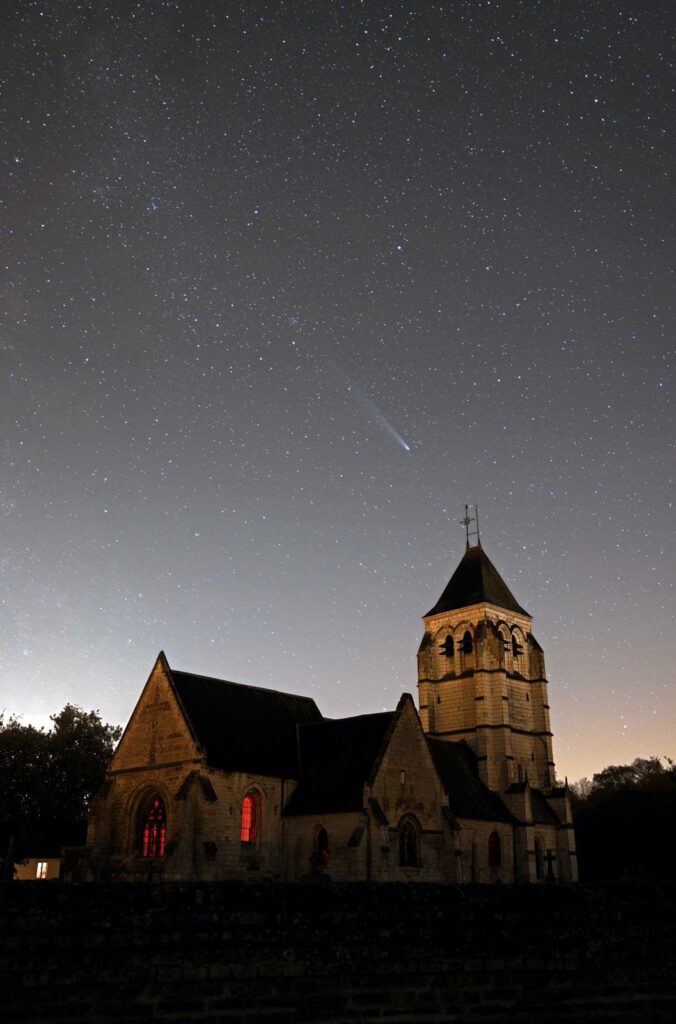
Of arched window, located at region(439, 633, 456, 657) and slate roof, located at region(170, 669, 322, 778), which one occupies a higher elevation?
arched window, located at region(439, 633, 456, 657)

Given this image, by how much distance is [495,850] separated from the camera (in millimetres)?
46500

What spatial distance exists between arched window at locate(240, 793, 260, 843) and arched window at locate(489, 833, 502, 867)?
49.5ft

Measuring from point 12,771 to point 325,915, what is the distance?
41.5 meters

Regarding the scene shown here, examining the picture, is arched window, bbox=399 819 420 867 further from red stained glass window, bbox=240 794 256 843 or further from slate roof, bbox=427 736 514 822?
red stained glass window, bbox=240 794 256 843

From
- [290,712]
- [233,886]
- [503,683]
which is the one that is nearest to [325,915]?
[233,886]

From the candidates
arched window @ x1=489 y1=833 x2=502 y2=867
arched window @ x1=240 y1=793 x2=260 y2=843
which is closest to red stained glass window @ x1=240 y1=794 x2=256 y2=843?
arched window @ x1=240 y1=793 x2=260 y2=843

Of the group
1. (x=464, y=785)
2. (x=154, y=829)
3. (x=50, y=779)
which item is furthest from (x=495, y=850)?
(x=50, y=779)

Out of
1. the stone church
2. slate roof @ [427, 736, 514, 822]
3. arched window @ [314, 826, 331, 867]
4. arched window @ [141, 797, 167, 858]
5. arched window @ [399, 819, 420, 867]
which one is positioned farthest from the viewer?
slate roof @ [427, 736, 514, 822]

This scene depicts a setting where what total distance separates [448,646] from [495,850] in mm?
14536

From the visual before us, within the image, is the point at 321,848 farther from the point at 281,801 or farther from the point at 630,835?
the point at 630,835

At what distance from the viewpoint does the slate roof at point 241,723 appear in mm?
37500

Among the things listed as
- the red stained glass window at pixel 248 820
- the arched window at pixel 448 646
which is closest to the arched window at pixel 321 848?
the red stained glass window at pixel 248 820

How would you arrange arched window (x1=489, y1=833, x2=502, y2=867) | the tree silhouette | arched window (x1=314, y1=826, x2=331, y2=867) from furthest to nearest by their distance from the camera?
the tree silhouette < arched window (x1=489, y1=833, x2=502, y2=867) < arched window (x1=314, y1=826, x2=331, y2=867)

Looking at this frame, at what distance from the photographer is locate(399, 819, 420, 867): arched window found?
37.4 meters
